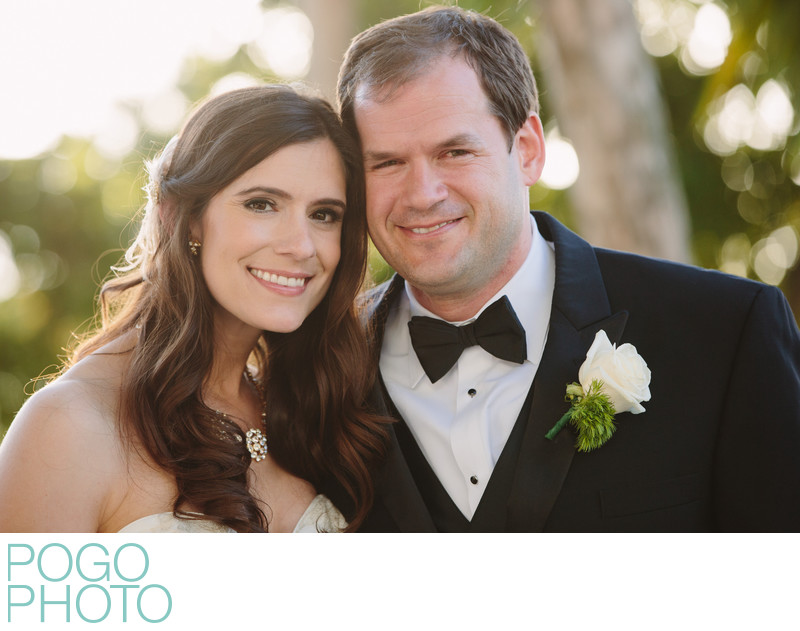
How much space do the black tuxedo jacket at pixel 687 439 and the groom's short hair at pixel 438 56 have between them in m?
0.87

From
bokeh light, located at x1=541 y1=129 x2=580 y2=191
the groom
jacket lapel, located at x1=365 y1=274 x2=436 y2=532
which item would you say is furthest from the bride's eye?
bokeh light, located at x1=541 y1=129 x2=580 y2=191

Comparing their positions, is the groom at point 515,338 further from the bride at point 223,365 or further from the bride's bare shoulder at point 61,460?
the bride's bare shoulder at point 61,460

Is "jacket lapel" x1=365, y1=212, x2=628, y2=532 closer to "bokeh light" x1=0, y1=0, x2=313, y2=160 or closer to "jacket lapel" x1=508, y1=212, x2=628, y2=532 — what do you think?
"jacket lapel" x1=508, y1=212, x2=628, y2=532

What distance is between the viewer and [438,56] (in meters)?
2.67

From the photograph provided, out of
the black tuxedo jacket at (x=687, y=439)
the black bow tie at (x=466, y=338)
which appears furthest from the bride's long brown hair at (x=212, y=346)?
the black tuxedo jacket at (x=687, y=439)

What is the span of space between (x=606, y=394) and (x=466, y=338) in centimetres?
55

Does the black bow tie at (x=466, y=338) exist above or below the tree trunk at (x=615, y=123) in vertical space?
below

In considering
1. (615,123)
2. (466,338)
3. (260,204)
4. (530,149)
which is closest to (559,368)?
(466,338)

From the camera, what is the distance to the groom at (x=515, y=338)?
7.42 ft

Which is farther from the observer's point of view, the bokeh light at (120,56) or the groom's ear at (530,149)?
the bokeh light at (120,56)

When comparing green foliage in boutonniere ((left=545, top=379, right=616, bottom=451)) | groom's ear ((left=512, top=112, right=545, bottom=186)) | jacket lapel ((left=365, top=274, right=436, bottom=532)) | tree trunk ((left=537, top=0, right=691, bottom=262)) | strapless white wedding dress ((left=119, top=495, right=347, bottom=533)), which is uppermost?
tree trunk ((left=537, top=0, right=691, bottom=262))

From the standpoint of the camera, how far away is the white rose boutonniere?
2.18 m

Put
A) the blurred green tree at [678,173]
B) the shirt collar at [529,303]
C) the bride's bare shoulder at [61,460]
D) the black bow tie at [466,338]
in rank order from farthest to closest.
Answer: the blurred green tree at [678,173]
the shirt collar at [529,303]
the black bow tie at [466,338]
the bride's bare shoulder at [61,460]

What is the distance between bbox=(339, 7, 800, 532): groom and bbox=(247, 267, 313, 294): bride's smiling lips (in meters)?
0.32
